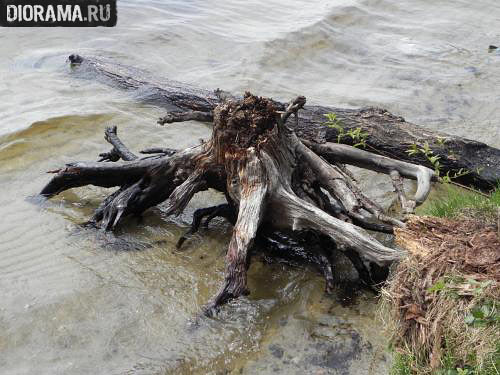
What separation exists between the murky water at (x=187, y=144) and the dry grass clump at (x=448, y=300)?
0.66 metres

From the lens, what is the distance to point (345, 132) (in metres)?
6.76

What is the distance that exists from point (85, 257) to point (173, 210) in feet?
3.44

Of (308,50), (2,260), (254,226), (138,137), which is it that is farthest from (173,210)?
(308,50)

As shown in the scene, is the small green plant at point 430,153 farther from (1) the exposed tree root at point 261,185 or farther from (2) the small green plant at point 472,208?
(2) the small green plant at point 472,208

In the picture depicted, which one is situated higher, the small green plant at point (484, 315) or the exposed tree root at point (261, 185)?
the small green plant at point (484, 315)

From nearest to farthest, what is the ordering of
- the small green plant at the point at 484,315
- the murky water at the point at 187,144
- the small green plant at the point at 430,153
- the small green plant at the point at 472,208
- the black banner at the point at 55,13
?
the small green plant at the point at 484,315 < the small green plant at the point at 472,208 < the murky water at the point at 187,144 < the small green plant at the point at 430,153 < the black banner at the point at 55,13

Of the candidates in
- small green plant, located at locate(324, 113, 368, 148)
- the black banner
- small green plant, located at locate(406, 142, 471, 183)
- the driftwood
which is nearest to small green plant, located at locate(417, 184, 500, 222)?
the driftwood

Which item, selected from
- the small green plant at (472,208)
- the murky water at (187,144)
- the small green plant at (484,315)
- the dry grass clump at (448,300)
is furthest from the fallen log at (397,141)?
the small green plant at (484,315)

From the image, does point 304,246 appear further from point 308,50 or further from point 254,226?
point 308,50

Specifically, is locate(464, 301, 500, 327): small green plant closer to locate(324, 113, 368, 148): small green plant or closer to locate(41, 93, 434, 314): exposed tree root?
locate(41, 93, 434, 314): exposed tree root

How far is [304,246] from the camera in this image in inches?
215

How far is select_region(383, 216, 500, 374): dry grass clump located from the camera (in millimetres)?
3328

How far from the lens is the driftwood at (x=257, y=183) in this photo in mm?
4797

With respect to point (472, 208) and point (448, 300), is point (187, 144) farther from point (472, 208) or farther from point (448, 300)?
point (448, 300)
